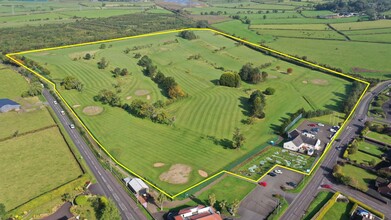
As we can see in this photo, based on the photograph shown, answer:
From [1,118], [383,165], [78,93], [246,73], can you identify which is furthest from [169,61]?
[383,165]

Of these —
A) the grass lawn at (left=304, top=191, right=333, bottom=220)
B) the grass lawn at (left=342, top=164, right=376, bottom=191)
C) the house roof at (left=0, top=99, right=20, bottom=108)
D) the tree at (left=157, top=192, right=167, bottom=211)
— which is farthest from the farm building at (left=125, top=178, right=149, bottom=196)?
the house roof at (left=0, top=99, right=20, bottom=108)

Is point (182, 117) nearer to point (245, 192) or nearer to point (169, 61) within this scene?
point (245, 192)

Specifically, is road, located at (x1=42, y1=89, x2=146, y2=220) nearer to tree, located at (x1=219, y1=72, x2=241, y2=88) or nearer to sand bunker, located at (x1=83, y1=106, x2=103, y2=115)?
sand bunker, located at (x1=83, y1=106, x2=103, y2=115)

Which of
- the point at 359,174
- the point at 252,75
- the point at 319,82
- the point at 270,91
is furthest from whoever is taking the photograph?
the point at 319,82

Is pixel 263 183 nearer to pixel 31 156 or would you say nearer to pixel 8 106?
pixel 31 156

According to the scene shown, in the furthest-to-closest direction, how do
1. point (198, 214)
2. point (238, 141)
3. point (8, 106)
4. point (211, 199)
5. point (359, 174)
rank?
1. point (8, 106)
2. point (238, 141)
3. point (359, 174)
4. point (211, 199)
5. point (198, 214)

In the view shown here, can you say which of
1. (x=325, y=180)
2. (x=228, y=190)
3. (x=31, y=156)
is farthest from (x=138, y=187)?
(x=325, y=180)
